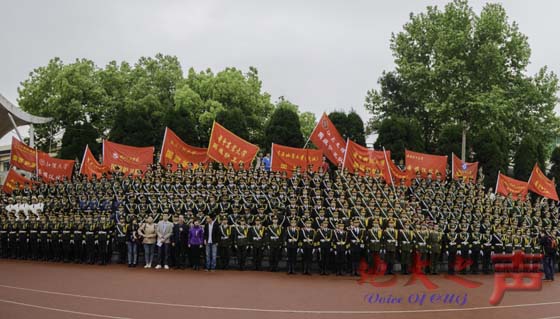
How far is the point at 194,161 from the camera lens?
2045 centimetres

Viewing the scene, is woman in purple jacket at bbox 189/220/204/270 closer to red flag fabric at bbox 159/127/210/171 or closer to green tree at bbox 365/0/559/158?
red flag fabric at bbox 159/127/210/171

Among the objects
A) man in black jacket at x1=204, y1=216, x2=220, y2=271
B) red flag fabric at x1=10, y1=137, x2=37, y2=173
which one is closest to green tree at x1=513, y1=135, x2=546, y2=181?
man in black jacket at x1=204, y1=216, x2=220, y2=271

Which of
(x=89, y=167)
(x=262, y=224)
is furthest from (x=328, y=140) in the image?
(x=89, y=167)

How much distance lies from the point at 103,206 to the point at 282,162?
600 cm

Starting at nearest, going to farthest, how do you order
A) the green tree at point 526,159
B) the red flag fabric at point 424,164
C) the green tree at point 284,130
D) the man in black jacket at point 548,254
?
1. the man in black jacket at point 548,254
2. the red flag fabric at point 424,164
3. the green tree at point 284,130
4. the green tree at point 526,159

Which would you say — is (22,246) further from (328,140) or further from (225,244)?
(328,140)

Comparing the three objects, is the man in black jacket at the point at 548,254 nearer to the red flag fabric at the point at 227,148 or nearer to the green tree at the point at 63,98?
the red flag fabric at the point at 227,148

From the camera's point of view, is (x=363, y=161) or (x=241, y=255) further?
(x=363, y=161)

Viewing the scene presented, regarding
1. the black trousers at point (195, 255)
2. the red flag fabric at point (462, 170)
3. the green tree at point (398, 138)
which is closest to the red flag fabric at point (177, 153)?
the black trousers at point (195, 255)

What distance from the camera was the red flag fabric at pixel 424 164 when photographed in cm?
2139

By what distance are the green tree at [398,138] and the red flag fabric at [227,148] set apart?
10306 mm

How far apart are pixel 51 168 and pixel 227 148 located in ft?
25.7

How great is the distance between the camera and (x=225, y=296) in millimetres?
10812

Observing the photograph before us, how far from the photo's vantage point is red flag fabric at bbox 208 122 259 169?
62.1 feet
